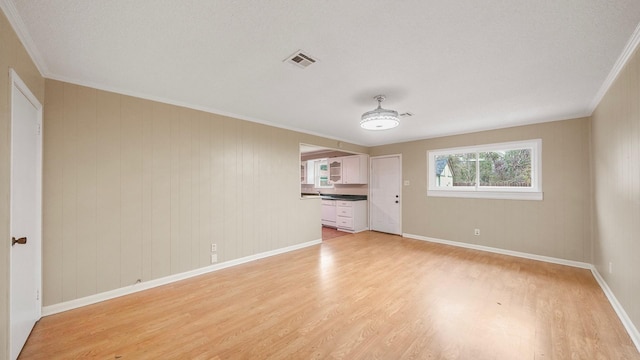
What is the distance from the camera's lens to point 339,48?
6.34 feet

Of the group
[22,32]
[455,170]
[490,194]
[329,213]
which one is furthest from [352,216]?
[22,32]

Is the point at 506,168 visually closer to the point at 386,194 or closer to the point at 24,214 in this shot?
the point at 386,194

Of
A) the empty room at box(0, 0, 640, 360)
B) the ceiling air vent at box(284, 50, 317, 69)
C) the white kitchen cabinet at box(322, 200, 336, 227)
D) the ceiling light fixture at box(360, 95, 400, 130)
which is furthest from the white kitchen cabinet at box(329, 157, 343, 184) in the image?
the ceiling air vent at box(284, 50, 317, 69)

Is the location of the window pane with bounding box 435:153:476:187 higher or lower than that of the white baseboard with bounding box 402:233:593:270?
higher

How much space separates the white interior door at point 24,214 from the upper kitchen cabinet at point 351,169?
574 centimetres

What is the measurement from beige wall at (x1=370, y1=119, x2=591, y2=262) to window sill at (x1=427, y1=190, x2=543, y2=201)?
0.25 ft

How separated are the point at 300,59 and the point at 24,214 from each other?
2.60 metres

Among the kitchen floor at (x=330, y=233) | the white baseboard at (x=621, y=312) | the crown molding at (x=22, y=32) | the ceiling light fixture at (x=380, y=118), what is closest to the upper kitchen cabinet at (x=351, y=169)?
the kitchen floor at (x=330, y=233)

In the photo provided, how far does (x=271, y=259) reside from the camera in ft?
13.4

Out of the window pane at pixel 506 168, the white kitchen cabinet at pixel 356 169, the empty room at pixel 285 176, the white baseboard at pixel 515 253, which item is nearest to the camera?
the empty room at pixel 285 176

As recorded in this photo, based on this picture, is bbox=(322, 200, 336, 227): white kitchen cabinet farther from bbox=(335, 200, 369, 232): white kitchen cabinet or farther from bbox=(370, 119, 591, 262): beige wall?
bbox=(370, 119, 591, 262): beige wall

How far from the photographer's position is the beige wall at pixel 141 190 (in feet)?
8.05

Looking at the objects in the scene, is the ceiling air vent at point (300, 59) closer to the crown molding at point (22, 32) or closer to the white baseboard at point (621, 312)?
the crown molding at point (22, 32)

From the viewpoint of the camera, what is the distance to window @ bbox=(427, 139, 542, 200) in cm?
422
